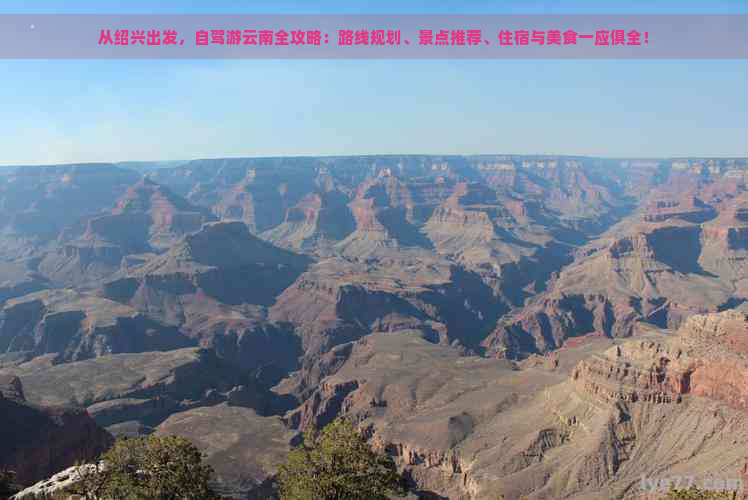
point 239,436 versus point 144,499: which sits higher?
point 144,499

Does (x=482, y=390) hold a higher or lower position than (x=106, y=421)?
higher

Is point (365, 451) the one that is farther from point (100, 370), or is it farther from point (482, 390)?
point (100, 370)

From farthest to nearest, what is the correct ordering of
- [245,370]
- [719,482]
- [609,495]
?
1. [245,370]
2. [609,495]
3. [719,482]

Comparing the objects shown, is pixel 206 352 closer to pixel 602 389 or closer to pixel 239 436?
pixel 239 436

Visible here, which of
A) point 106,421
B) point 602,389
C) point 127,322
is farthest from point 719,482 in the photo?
point 127,322

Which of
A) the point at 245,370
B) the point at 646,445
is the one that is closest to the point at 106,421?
the point at 245,370

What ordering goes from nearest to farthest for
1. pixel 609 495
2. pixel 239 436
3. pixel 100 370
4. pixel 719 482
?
pixel 719 482 → pixel 609 495 → pixel 239 436 → pixel 100 370

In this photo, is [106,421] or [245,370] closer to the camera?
[106,421]

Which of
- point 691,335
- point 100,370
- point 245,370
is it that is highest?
point 691,335

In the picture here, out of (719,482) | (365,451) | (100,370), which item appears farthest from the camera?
(100,370)
